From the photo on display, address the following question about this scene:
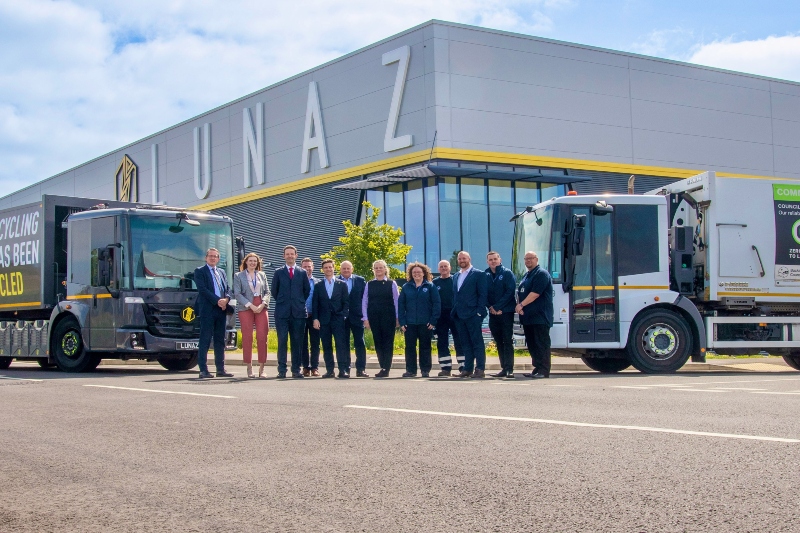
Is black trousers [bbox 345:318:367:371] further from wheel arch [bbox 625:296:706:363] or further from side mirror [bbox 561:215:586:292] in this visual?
wheel arch [bbox 625:296:706:363]

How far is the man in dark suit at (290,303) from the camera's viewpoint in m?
14.0

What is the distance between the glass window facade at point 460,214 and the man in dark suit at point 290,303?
19973 millimetres

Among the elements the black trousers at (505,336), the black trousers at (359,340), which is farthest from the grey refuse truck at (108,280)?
the black trousers at (505,336)

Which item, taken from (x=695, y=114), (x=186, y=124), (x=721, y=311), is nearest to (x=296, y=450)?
(x=721, y=311)

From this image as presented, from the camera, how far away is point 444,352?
14.2 meters

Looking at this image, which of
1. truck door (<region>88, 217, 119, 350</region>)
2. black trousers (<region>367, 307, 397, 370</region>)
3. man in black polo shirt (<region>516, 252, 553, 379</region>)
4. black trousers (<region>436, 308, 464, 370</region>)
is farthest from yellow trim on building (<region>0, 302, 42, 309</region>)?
man in black polo shirt (<region>516, 252, 553, 379</region>)

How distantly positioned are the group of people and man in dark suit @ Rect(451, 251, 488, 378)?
15 mm

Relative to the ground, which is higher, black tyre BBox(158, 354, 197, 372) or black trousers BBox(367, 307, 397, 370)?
black trousers BBox(367, 307, 397, 370)

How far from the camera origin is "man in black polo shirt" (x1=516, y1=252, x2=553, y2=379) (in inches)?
523

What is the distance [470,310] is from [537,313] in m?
0.97

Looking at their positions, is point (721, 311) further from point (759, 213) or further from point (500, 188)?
point (500, 188)

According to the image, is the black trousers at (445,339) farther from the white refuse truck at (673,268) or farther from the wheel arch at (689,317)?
the wheel arch at (689,317)

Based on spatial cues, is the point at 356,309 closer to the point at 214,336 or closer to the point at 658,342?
the point at 214,336

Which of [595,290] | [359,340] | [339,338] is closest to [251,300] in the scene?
[339,338]
